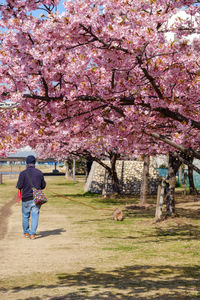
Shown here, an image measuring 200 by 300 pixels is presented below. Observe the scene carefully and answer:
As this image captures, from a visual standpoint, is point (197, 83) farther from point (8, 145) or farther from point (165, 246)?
point (8, 145)

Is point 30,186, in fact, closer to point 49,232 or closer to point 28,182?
point 28,182

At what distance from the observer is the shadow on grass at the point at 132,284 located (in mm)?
6977

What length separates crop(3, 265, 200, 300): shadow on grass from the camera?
6.98 metres

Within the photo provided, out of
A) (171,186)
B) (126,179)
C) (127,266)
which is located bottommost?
(127,266)

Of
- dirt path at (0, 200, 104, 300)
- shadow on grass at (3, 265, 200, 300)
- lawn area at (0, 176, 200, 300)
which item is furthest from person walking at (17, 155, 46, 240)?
shadow on grass at (3, 265, 200, 300)

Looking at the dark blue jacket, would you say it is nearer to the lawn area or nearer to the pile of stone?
the lawn area

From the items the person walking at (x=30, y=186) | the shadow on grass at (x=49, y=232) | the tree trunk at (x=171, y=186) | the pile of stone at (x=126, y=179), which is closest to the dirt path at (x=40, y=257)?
the shadow on grass at (x=49, y=232)

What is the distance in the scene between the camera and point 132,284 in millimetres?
7785

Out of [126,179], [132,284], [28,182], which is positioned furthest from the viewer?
[126,179]

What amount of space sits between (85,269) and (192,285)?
2.25m

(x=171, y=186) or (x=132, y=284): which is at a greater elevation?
(x=171, y=186)

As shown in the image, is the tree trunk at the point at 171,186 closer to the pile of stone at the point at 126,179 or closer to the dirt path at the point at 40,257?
the dirt path at the point at 40,257

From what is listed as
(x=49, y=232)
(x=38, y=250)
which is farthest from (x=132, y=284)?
(x=49, y=232)

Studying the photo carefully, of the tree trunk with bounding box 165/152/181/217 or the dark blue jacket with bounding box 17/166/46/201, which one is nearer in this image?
the dark blue jacket with bounding box 17/166/46/201
